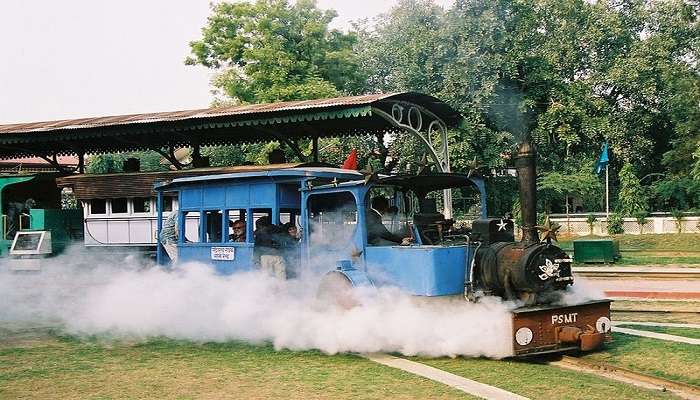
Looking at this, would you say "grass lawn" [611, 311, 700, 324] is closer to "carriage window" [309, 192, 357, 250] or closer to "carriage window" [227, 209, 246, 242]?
"carriage window" [309, 192, 357, 250]

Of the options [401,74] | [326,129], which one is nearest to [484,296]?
[326,129]

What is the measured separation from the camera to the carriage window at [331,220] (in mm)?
9172

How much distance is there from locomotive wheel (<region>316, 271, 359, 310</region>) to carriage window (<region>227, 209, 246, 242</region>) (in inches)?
87.3

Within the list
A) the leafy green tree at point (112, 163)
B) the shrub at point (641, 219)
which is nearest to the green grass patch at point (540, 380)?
the shrub at point (641, 219)

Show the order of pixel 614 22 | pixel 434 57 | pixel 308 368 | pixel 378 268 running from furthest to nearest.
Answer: pixel 614 22
pixel 434 57
pixel 378 268
pixel 308 368

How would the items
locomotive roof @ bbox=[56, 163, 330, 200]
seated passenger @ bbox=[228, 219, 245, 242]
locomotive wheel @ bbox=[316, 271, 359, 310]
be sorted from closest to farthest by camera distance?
locomotive wheel @ bbox=[316, 271, 359, 310], seated passenger @ bbox=[228, 219, 245, 242], locomotive roof @ bbox=[56, 163, 330, 200]

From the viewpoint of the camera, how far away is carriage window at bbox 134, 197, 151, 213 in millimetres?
18234

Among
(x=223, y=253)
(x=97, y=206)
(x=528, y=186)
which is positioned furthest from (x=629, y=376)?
(x=97, y=206)

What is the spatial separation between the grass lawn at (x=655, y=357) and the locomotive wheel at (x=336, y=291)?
9.27 feet

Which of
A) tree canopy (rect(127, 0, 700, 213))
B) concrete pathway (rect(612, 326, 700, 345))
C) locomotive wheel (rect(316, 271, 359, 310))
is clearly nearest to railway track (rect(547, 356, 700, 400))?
concrete pathway (rect(612, 326, 700, 345))

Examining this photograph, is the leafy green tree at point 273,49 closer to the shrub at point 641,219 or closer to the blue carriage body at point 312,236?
the shrub at point 641,219

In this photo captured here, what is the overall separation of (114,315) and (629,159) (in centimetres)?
3156

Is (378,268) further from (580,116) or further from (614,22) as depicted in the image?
(614,22)

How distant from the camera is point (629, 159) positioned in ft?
122
